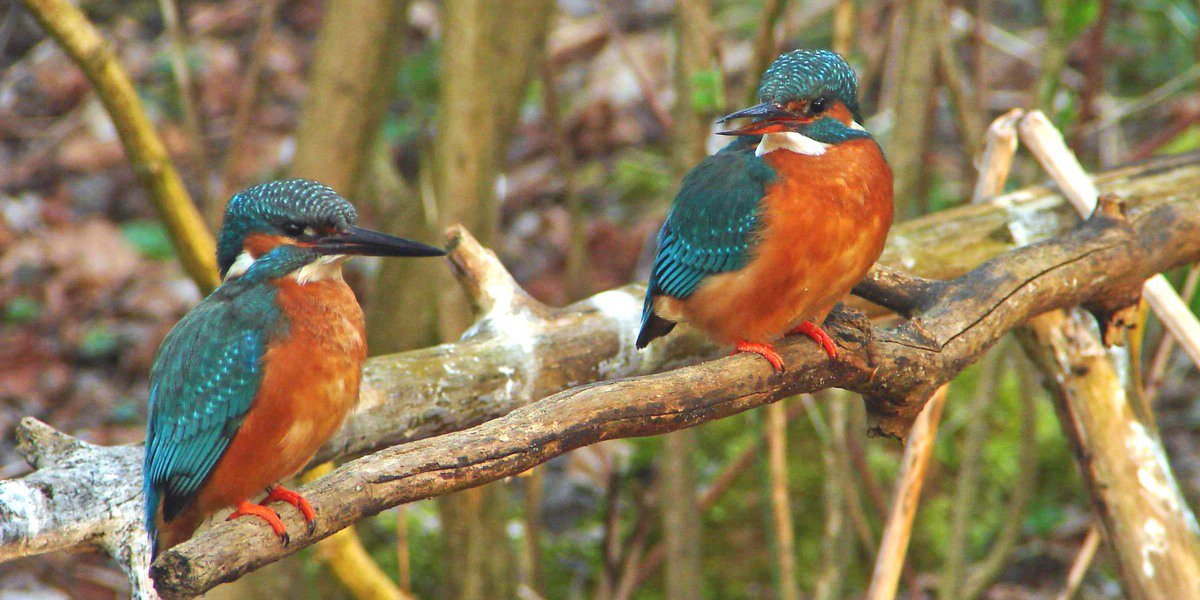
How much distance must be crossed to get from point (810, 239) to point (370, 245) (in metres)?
0.93

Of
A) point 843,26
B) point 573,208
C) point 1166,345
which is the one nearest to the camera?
point 1166,345

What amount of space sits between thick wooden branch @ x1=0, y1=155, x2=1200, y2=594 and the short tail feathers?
0.07 metres

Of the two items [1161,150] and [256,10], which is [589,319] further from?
[256,10]

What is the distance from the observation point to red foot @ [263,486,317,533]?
175 centimetres

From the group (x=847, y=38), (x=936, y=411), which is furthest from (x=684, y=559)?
(x=847, y=38)

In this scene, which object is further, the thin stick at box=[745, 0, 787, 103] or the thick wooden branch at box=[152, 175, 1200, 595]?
the thin stick at box=[745, 0, 787, 103]

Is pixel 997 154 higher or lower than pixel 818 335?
higher

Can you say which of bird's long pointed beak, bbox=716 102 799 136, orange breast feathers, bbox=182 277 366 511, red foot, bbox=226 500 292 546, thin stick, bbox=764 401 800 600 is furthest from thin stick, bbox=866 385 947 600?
red foot, bbox=226 500 292 546

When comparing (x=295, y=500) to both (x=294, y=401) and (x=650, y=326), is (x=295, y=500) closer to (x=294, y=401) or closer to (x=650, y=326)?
(x=294, y=401)

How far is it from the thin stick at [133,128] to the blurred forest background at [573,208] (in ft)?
1.59

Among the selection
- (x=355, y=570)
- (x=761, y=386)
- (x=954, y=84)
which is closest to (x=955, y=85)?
(x=954, y=84)

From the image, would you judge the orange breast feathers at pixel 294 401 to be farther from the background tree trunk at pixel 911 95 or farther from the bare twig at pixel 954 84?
the bare twig at pixel 954 84

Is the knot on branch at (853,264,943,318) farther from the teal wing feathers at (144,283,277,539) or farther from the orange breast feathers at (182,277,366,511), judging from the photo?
the teal wing feathers at (144,283,277,539)

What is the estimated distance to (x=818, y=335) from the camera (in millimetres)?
2520
